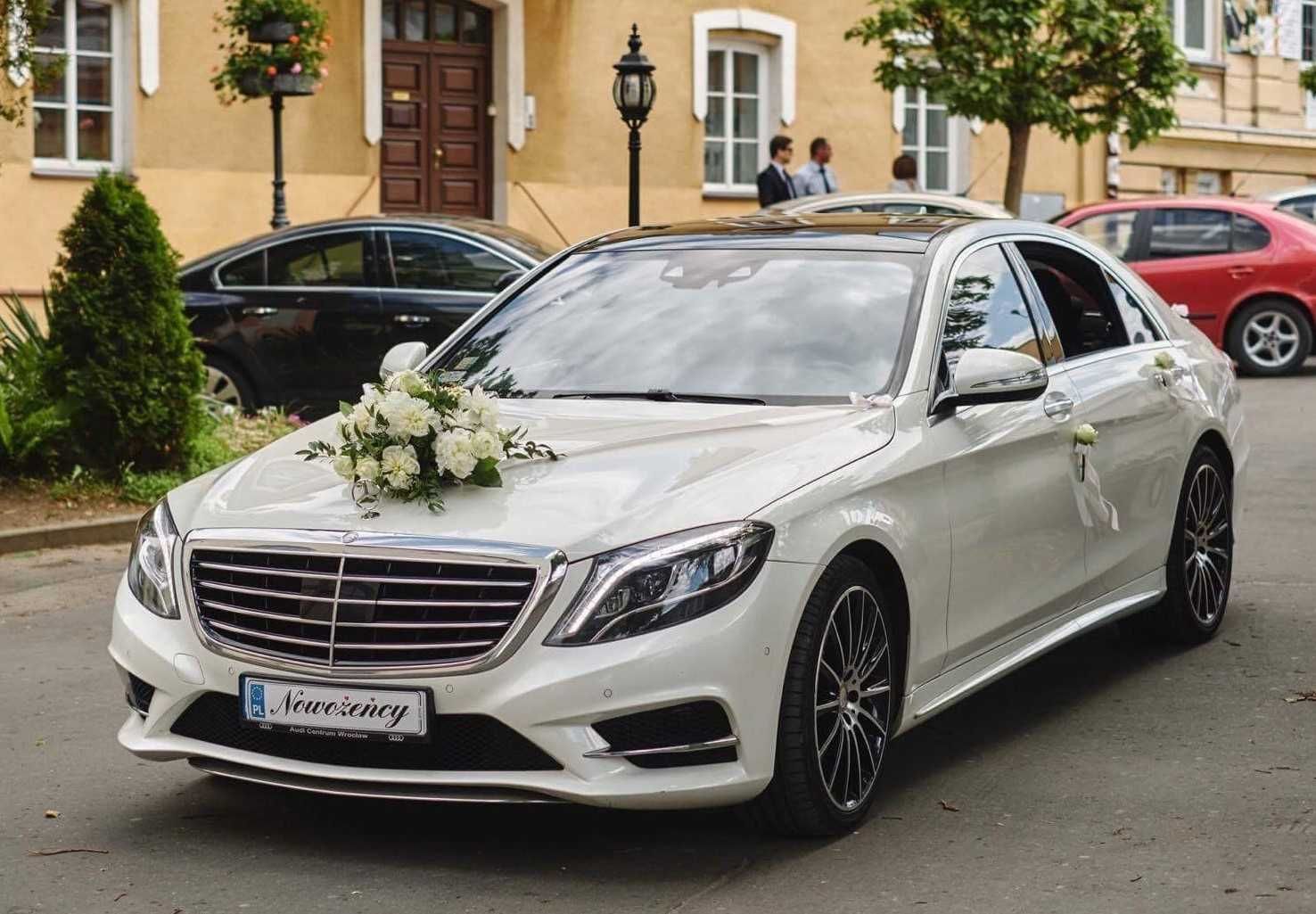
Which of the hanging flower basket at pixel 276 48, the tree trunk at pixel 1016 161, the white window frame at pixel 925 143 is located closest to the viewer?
the hanging flower basket at pixel 276 48

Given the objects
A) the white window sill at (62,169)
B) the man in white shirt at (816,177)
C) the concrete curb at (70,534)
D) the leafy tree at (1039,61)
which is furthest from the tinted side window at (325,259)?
the leafy tree at (1039,61)

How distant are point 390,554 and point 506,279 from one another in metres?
8.97

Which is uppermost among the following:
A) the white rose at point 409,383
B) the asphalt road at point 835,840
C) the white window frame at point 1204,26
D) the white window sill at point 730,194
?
the white window frame at point 1204,26

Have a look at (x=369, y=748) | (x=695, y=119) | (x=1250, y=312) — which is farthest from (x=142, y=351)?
(x=695, y=119)

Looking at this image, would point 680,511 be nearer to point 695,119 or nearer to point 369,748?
point 369,748

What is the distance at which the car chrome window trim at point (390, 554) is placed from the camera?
479cm

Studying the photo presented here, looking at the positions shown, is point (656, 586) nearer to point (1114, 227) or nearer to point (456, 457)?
point (456, 457)

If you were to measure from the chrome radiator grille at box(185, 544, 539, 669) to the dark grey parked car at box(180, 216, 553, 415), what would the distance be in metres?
9.23

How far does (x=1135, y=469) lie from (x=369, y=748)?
312 centimetres

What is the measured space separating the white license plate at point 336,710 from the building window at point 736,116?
2156 cm

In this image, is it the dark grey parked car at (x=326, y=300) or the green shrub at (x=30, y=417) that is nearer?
the green shrub at (x=30, y=417)

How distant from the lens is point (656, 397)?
19.6 ft

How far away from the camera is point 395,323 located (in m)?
14.5

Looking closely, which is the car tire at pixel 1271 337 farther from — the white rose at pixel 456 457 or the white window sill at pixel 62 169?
the white rose at pixel 456 457
